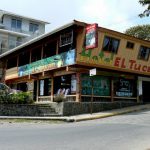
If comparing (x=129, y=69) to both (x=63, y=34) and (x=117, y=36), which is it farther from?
(x=63, y=34)

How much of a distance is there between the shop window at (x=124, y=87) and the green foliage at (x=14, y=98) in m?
8.38

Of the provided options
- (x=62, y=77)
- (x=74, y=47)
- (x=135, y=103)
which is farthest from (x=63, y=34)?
(x=135, y=103)

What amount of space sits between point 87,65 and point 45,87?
7.11 m

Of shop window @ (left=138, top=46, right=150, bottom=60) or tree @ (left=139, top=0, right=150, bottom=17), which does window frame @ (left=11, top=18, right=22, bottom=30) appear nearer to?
shop window @ (left=138, top=46, right=150, bottom=60)

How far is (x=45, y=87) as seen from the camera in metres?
32.8

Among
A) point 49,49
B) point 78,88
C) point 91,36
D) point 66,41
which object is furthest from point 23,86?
point 91,36

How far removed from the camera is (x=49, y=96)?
103ft

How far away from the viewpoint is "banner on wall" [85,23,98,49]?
25192mm

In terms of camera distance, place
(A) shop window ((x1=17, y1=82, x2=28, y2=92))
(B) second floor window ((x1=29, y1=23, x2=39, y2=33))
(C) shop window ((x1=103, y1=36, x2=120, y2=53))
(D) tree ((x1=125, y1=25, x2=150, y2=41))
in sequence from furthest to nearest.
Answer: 1. (B) second floor window ((x1=29, y1=23, x2=39, y2=33))
2. (D) tree ((x1=125, y1=25, x2=150, y2=41))
3. (A) shop window ((x1=17, y1=82, x2=28, y2=92))
4. (C) shop window ((x1=103, y1=36, x2=120, y2=53))

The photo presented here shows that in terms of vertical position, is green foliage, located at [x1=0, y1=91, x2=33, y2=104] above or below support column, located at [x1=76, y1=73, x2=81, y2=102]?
below

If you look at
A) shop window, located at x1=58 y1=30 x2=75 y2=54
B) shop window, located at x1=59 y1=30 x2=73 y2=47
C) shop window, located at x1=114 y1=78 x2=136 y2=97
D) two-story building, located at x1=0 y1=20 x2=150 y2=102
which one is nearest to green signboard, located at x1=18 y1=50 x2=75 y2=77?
two-story building, located at x1=0 y1=20 x2=150 y2=102

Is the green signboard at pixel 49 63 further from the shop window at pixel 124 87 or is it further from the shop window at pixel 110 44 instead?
the shop window at pixel 124 87

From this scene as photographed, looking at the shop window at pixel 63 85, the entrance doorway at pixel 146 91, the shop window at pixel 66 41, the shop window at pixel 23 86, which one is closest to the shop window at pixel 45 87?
the shop window at pixel 63 85

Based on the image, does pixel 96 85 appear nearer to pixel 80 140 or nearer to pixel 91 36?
Answer: pixel 91 36
